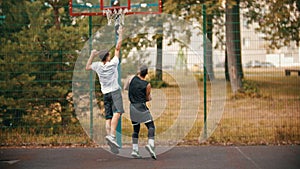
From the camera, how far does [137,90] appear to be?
900cm

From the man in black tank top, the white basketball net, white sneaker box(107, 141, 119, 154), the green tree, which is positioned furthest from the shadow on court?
the green tree

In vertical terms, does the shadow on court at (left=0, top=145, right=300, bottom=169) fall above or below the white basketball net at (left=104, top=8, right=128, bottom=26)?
below

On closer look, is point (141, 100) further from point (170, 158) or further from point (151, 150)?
point (170, 158)

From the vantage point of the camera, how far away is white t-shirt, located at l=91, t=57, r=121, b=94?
929cm

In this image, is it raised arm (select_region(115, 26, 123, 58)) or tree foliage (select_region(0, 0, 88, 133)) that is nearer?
raised arm (select_region(115, 26, 123, 58))

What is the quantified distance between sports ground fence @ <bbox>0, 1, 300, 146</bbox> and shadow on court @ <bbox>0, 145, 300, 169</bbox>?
75cm

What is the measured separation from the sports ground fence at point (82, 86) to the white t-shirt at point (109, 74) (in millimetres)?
1568

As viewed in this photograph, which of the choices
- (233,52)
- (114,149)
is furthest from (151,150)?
(233,52)

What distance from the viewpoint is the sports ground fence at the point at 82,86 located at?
11.0 meters

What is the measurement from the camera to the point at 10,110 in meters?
11.1

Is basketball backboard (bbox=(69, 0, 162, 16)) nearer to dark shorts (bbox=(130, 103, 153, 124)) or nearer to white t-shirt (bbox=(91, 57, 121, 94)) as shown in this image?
white t-shirt (bbox=(91, 57, 121, 94))

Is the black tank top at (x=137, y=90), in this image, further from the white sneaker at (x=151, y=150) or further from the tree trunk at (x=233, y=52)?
the tree trunk at (x=233, y=52)

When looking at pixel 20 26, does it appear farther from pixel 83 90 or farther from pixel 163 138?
pixel 163 138

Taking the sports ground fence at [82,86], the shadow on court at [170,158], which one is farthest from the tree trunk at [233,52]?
the shadow on court at [170,158]
